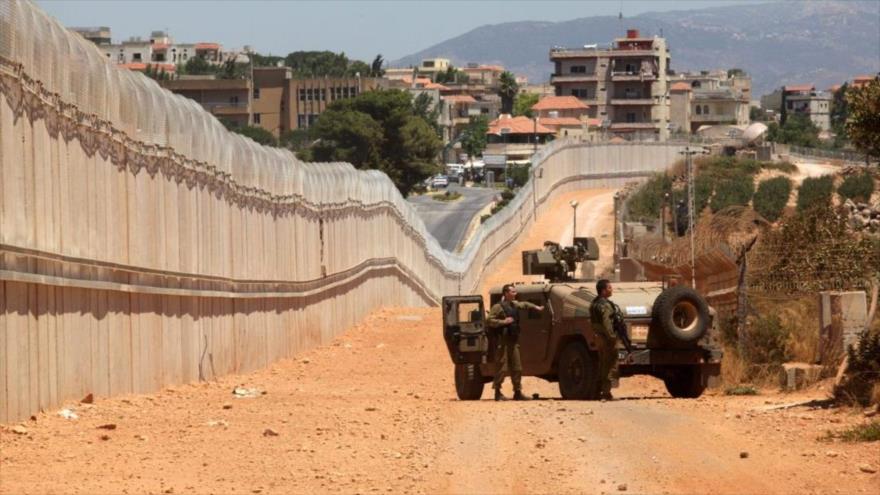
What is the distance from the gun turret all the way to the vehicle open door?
252cm

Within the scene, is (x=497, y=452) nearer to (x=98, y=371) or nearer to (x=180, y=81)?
(x=98, y=371)

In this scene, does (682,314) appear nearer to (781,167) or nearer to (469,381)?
(469,381)

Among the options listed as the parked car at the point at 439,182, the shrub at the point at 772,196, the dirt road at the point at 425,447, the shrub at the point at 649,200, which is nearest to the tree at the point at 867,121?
the dirt road at the point at 425,447

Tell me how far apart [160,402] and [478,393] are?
6696 mm

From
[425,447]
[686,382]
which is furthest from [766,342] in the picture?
[425,447]

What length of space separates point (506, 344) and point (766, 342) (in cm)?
420

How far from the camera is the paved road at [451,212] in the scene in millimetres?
106075

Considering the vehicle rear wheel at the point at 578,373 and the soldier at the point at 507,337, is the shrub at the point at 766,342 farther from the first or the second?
the soldier at the point at 507,337

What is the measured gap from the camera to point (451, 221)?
4660 inches

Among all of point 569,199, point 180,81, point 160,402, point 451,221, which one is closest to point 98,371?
point 160,402

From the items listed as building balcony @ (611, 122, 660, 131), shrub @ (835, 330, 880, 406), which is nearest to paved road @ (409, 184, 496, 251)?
building balcony @ (611, 122, 660, 131)

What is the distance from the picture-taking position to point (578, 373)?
72.9 ft

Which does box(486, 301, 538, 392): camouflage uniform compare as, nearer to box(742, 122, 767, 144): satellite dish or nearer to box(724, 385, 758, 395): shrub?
box(724, 385, 758, 395): shrub

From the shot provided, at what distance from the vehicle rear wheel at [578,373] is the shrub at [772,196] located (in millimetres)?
63062
